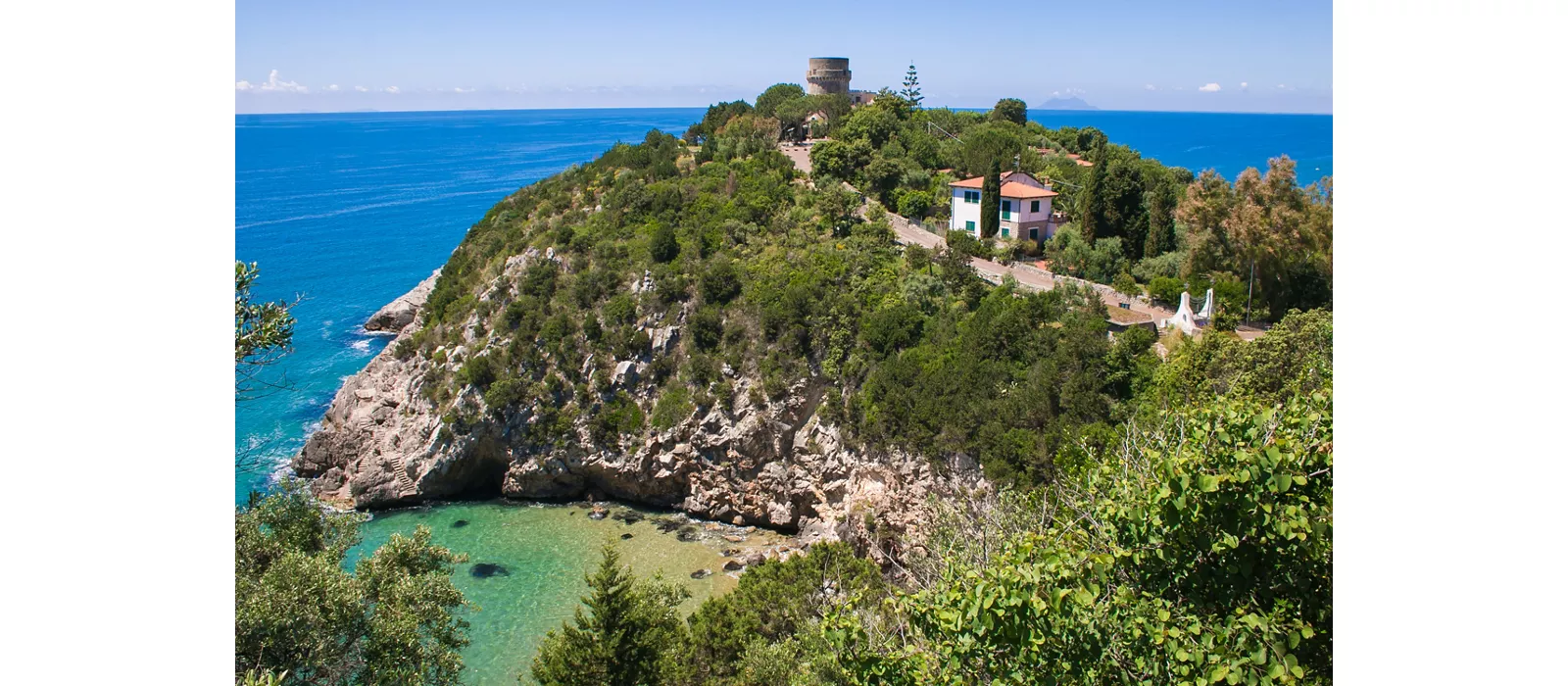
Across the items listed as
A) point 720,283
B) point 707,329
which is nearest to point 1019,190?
point 720,283

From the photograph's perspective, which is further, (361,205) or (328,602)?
(361,205)

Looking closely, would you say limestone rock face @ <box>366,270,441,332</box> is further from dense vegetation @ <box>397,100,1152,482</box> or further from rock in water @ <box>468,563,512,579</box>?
rock in water @ <box>468,563,512,579</box>

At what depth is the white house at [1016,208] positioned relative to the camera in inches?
1054

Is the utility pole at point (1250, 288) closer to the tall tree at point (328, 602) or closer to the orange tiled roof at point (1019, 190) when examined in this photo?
the orange tiled roof at point (1019, 190)

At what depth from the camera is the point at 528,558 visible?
68.0 ft

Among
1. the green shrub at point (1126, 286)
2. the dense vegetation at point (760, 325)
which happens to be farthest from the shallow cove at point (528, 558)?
the green shrub at point (1126, 286)

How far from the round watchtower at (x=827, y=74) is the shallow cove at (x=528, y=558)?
28.9m

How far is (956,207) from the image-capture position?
28.9 meters

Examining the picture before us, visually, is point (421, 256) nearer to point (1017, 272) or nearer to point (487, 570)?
point (487, 570)

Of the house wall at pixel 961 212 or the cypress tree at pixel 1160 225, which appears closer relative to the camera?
the cypress tree at pixel 1160 225

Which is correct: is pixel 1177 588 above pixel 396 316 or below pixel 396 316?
below

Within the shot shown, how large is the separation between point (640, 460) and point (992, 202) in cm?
1244

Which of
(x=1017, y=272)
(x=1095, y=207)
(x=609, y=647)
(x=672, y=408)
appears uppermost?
(x=1095, y=207)
